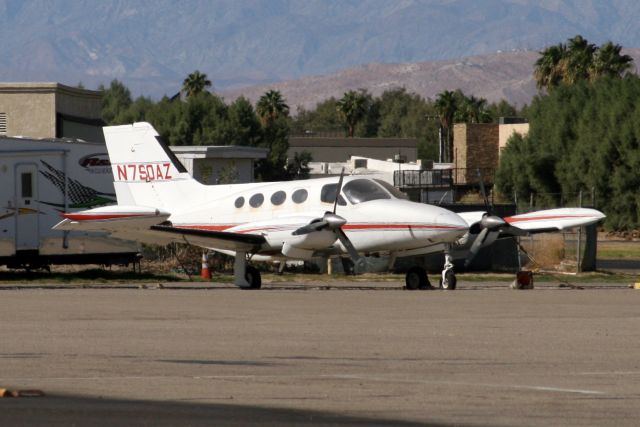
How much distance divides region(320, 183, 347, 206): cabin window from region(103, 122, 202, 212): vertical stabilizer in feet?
12.4

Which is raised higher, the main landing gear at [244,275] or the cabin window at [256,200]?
the cabin window at [256,200]

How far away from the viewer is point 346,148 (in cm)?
12875

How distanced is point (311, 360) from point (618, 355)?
3.37 metres

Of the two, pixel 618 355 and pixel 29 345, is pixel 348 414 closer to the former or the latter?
pixel 618 355

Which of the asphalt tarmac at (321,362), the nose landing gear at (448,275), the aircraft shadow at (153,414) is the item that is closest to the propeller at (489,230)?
the nose landing gear at (448,275)

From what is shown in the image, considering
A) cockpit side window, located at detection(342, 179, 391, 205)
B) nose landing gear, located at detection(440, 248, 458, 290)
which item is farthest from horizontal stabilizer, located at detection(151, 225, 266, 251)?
nose landing gear, located at detection(440, 248, 458, 290)

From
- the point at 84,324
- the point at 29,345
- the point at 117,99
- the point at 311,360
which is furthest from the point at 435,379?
the point at 117,99

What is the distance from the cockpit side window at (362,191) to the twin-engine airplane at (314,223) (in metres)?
0.02

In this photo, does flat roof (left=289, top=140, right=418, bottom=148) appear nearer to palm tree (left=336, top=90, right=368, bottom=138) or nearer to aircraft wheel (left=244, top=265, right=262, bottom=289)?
palm tree (left=336, top=90, right=368, bottom=138)

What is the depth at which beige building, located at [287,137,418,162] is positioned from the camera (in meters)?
127

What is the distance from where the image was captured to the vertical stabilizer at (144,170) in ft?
102

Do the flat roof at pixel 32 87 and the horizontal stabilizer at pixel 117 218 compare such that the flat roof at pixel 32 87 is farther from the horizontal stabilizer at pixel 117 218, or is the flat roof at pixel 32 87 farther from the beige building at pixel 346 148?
the beige building at pixel 346 148

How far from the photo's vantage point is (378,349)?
49.5ft

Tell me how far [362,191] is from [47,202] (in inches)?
315
